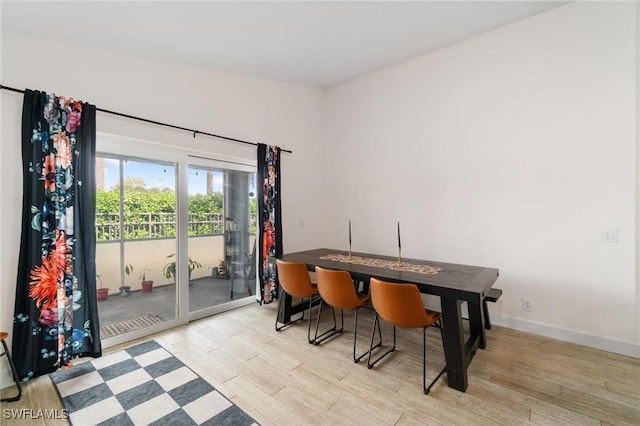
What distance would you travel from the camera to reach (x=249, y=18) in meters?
2.66

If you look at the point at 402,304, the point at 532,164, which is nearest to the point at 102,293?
the point at 402,304

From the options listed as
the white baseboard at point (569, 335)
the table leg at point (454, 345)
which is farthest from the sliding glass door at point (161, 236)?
the white baseboard at point (569, 335)

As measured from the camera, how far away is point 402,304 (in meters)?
2.18

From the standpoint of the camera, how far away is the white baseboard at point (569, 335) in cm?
257

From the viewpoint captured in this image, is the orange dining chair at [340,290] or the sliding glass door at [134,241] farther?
the sliding glass door at [134,241]

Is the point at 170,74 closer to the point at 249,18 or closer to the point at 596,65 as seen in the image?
the point at 249,18

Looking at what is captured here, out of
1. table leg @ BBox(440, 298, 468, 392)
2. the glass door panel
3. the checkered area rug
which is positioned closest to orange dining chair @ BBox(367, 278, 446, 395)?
table leg @ BBox(440, 298, 468, 392)

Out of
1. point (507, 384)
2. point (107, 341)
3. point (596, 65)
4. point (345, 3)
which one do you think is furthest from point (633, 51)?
point (107, 341)

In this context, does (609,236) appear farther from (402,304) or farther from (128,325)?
(128,325)

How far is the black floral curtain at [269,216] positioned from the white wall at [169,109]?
219 millimetres

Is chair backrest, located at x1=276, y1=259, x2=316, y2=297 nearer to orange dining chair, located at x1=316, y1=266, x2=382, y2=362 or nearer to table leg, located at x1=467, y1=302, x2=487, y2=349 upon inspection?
orange dining chair, located at x1=316, y1=266, x2=382, y2=362

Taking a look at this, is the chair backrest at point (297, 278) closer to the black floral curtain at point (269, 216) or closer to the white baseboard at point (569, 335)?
the black floral curtain at point (269, 216)

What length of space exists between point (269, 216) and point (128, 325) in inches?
79.4

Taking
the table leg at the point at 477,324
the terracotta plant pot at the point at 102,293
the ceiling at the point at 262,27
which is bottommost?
the table leg at the point at 477,324
